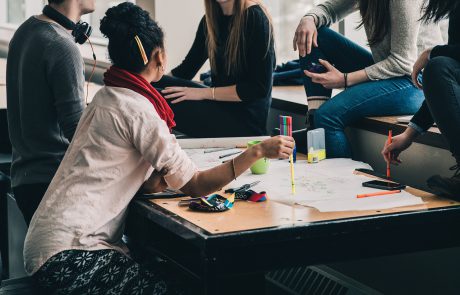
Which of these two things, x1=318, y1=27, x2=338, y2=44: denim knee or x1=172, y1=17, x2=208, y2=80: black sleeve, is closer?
x1=318, y1=27, x2=338, y2=44: denim knee

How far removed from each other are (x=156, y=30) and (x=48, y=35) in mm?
548

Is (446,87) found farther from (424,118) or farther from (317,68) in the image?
(317,68)

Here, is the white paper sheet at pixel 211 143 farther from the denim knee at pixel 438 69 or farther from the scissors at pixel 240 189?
the denim knee at pixel 438 69

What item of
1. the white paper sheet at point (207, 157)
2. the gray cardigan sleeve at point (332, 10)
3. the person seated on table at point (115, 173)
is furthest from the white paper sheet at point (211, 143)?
the person seated on table at point (115, 173)

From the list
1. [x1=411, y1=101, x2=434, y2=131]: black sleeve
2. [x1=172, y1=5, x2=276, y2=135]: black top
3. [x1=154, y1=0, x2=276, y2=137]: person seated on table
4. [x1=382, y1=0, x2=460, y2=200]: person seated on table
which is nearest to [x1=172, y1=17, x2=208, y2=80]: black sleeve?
[x1=154, y1=0, x2=276, y2=137]: person seated on table

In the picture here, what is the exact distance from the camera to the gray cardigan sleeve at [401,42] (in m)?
2.37

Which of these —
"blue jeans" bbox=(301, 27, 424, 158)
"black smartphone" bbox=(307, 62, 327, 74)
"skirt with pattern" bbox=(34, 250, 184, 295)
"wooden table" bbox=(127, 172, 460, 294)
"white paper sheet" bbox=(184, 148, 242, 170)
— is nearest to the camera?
"wooden table" bbox=(127, 172, 460, 294)

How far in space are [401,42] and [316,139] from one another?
1.40ft

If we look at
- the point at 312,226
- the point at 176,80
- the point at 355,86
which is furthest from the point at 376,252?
the point at 176,80

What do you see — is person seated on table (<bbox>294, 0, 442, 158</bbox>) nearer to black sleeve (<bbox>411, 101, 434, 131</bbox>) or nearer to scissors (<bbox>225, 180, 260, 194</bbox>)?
black sleeve (<bbox>411, 101, 434, 131</bbox>)

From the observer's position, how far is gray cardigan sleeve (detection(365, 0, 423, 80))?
2.37 metres

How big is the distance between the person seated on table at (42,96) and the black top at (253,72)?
2.35 ft

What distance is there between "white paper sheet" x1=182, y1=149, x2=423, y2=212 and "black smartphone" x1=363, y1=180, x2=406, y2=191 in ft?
0.06

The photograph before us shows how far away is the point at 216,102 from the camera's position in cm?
295
